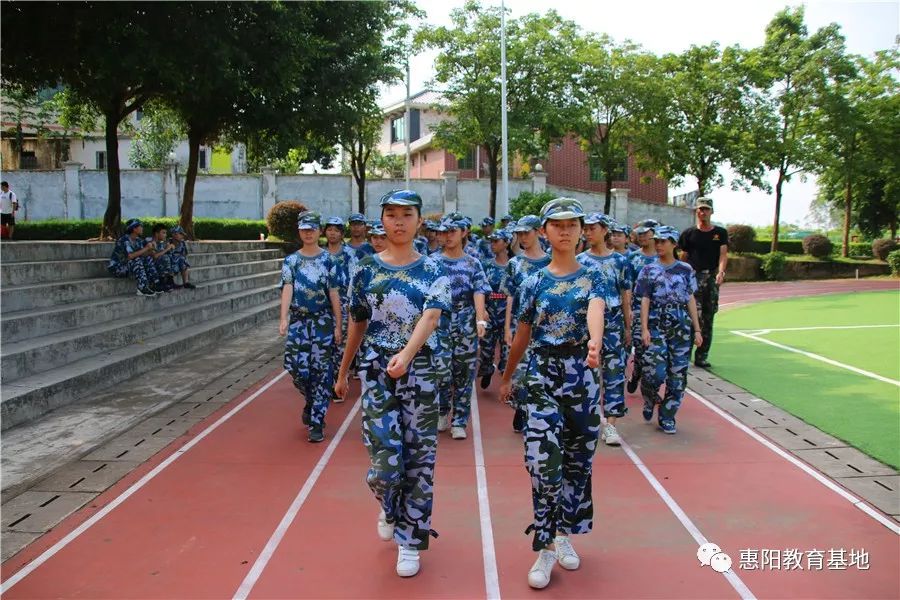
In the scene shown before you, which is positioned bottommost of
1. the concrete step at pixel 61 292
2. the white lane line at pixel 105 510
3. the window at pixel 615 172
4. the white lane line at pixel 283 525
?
the white lane line at pixel 105 510

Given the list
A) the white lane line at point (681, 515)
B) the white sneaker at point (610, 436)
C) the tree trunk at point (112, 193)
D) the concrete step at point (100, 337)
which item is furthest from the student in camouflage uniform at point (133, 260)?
the white lane line at point (681, 515)

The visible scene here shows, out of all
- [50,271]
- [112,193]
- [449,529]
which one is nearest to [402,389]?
[449,529]

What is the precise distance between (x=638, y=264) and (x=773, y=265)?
23.9 m

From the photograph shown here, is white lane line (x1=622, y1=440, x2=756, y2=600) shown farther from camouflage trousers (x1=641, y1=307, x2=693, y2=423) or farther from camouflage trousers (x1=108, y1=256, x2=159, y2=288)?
camouflage trousers (x1=108, y1=256, x2=159, y2=288)

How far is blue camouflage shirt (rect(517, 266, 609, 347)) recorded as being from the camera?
4.22 meters

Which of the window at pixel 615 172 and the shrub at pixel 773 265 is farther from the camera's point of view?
the window at pixel 615 172

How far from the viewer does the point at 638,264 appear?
862 cm

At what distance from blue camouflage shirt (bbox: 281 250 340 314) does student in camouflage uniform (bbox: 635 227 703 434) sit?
119 inches

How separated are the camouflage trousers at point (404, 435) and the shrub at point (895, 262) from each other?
1186 inches

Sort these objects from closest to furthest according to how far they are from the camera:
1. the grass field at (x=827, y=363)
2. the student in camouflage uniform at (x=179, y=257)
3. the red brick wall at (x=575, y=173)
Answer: the grass field at (x=827, y=363)
the student in camouflage uniform at (x=179, y=257)
the red brick wall at (x=575, y=173)

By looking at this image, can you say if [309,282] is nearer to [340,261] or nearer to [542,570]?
[340,261]

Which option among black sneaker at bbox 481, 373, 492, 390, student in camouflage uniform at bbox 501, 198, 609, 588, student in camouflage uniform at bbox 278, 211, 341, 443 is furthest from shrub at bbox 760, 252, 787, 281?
student in camouflage uniform at bbox 501, 198, 609, 588

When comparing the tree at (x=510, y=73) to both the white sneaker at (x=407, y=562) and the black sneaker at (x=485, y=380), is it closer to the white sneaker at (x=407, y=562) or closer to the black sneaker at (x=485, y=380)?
the black sneaker at (x=485, y=380)

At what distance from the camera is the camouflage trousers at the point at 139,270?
13102mm
